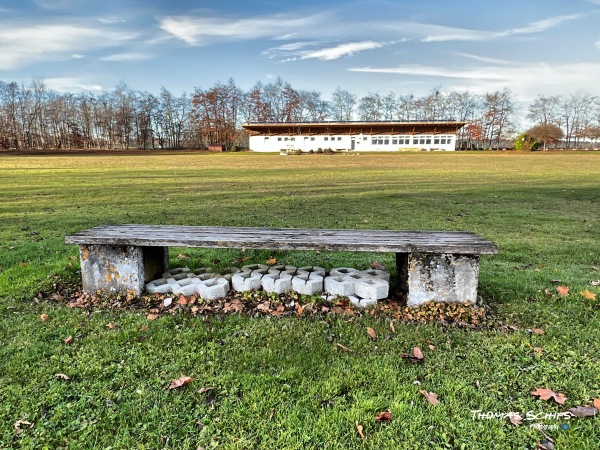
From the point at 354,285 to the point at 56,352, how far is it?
7.93 feet

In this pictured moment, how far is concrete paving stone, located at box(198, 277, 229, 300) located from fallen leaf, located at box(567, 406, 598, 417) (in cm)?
272

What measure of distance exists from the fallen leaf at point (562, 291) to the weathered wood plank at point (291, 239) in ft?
3.31

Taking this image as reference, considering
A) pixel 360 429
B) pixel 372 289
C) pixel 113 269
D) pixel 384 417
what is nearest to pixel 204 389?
pixel 360 429

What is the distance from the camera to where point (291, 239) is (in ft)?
11.5

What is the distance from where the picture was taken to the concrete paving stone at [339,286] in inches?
144

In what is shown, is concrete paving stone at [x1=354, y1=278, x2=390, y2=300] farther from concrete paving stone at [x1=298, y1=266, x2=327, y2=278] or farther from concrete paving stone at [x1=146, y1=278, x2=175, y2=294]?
concrete paving stone at [x1=146, y1=278, x2=175, y2=294]

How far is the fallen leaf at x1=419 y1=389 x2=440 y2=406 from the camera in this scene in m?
2.23

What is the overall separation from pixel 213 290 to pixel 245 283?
31 centimetres

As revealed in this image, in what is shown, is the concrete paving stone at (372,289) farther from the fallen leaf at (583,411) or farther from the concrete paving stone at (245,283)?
the fallen leaf at (583,411)

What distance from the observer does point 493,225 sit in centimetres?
754

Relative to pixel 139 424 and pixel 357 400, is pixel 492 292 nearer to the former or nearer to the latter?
pixel 357 400

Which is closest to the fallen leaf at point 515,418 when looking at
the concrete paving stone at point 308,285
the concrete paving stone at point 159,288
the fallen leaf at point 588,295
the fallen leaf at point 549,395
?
the fallen leaf at point 549,395

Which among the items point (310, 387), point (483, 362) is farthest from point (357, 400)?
point (483, 362)

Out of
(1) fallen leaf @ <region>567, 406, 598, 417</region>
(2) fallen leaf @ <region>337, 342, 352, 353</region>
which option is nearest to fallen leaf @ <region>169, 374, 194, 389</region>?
(2) fallen leaf @ <region>337, 342, 352, 353</region>
